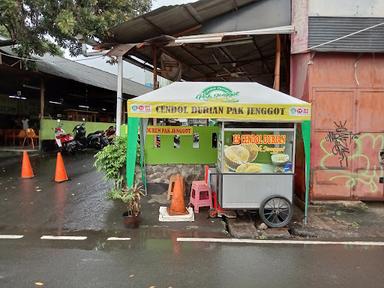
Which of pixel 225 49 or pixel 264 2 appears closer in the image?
pixel 264 2

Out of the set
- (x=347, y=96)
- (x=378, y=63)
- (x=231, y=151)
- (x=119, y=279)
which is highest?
(x=378, y=63)

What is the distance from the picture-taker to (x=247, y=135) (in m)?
7.07

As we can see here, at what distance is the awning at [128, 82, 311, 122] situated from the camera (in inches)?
269

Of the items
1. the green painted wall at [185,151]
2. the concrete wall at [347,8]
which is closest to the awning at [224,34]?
the concrete wall at [347,8]

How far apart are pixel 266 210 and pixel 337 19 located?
4.27m

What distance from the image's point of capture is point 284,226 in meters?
6.90

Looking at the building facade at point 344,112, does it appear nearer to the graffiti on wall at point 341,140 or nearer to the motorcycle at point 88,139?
the graffiti on wall at point 341,140

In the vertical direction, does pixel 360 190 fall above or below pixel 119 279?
above

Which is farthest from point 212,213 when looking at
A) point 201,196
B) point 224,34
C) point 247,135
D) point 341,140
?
point 224,34

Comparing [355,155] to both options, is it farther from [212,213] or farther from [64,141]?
[64,141]

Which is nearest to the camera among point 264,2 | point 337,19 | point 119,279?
point 119,279

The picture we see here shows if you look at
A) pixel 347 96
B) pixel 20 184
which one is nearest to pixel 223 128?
pixel 347 96

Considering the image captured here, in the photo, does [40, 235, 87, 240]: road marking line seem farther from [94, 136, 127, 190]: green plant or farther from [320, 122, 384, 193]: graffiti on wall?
[320, 122, 384, 193]: graffiti on wall

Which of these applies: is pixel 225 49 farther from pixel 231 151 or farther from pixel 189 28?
pixel 231 151
